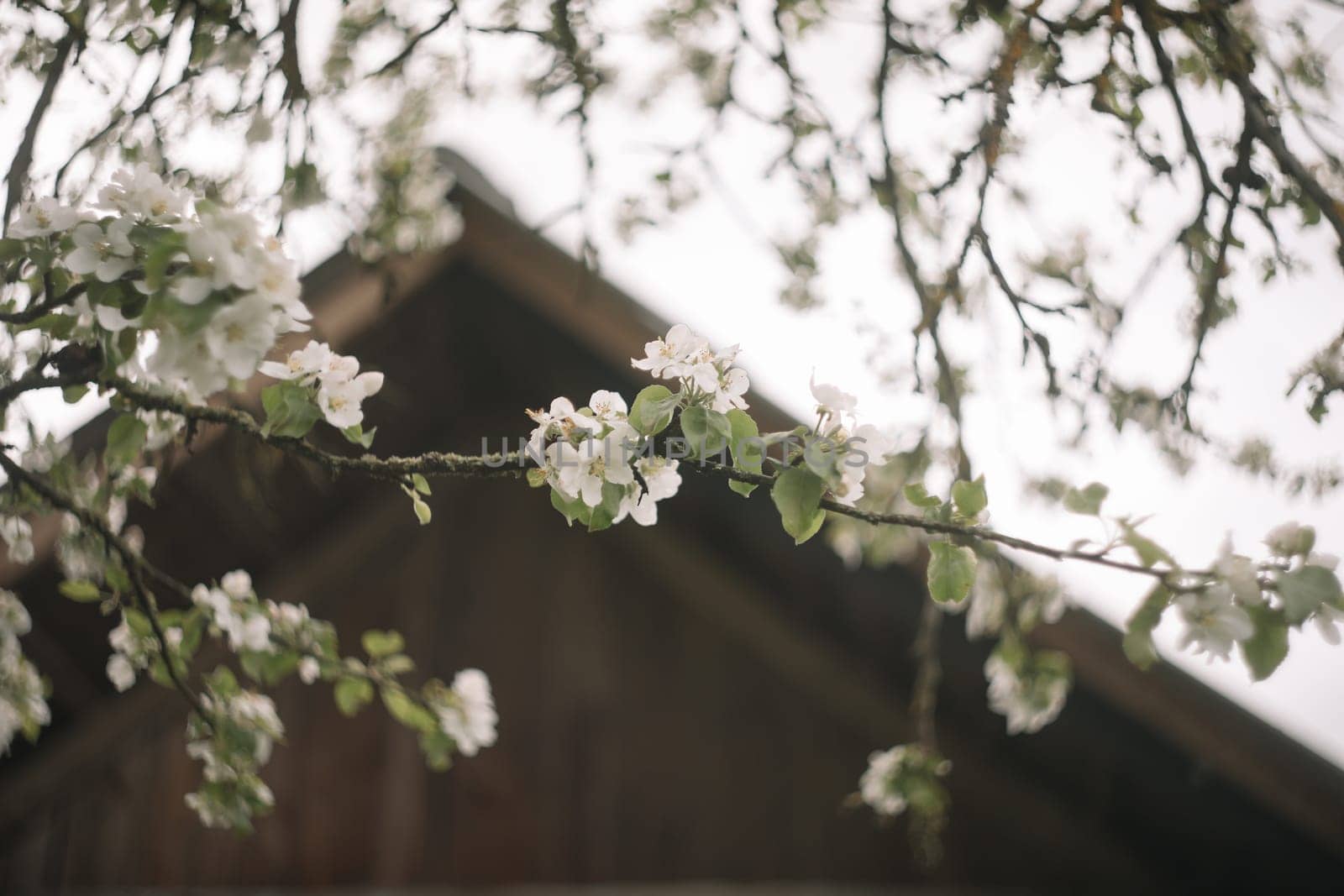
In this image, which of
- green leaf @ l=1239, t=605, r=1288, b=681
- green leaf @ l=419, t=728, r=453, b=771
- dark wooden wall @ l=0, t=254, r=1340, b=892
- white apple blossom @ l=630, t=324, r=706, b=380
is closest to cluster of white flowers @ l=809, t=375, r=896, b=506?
white apple blossom @ l=630, t=324, r=706, b=380

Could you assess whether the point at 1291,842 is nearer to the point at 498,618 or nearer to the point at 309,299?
the point at 498,618

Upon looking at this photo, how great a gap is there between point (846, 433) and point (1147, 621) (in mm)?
369

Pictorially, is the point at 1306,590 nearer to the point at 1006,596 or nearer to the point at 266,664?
the point at 1006,596

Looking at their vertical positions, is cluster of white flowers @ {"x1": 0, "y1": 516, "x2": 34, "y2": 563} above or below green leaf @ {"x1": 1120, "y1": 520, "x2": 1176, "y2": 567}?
below

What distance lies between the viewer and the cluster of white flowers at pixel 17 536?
1205 mm

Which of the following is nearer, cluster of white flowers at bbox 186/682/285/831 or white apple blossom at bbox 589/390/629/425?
white apple blossom at bbox 589/390/629/425

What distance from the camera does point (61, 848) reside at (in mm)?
3098

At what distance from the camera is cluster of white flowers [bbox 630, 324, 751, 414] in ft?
2.73

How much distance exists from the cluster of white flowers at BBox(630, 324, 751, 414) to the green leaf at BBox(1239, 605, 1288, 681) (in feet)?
1.75

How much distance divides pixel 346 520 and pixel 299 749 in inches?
37.2

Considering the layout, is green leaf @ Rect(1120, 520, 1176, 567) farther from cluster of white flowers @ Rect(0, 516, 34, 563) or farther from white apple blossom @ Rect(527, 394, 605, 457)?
cluster of white flowers @ Rect(0, 516, 34, 563)

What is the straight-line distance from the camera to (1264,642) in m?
0.82

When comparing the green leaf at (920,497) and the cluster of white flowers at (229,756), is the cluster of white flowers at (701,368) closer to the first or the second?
the green leaf at (920,497)

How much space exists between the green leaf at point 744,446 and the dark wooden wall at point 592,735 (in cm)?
215
